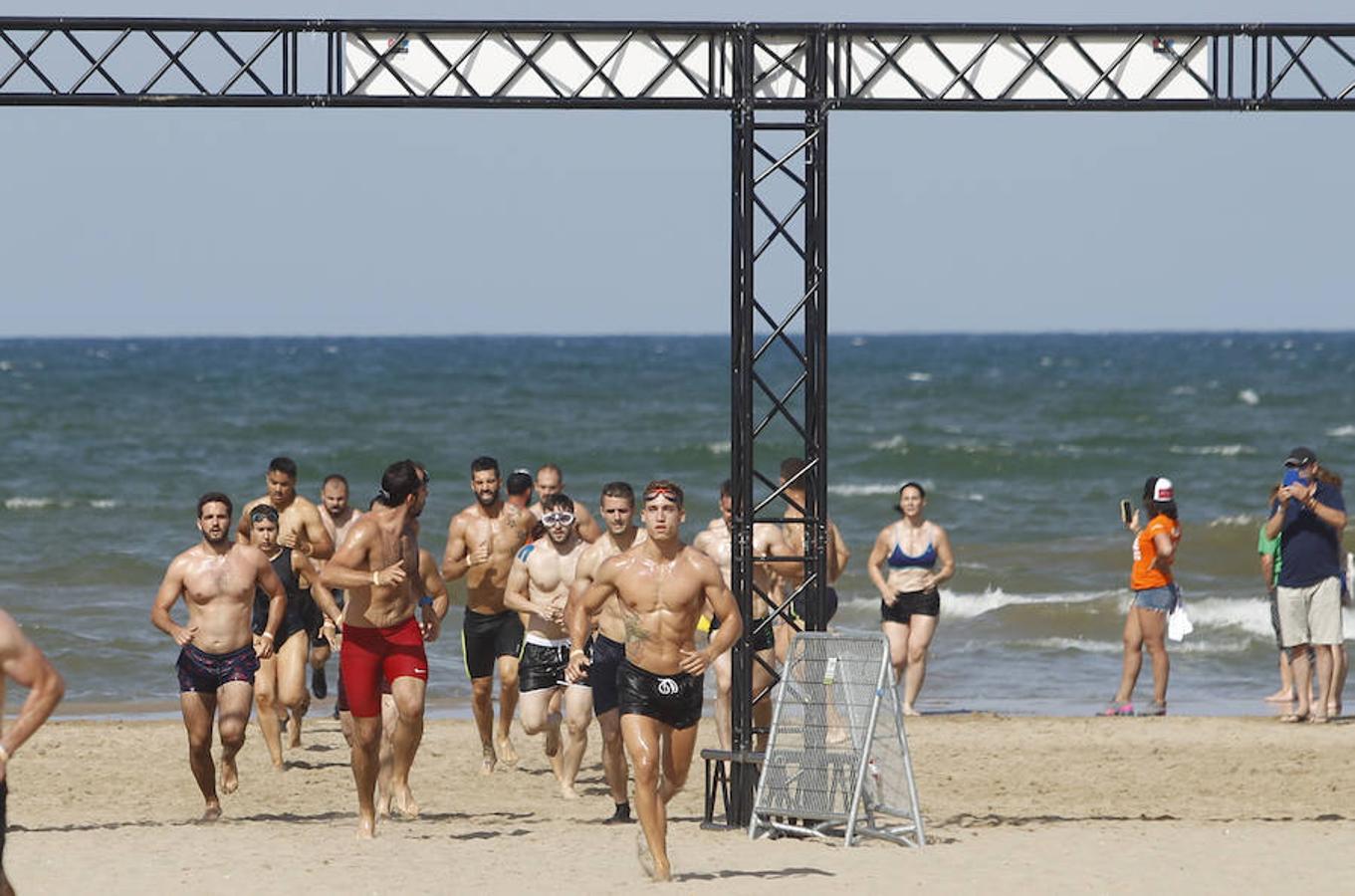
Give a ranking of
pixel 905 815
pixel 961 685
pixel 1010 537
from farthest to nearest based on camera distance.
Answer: pixel 1010 537 < pixel 961 685 < pixel 905 815

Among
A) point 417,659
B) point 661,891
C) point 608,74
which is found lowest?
point 661,891

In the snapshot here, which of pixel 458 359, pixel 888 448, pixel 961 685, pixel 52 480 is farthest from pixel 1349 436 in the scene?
pixel 458 359

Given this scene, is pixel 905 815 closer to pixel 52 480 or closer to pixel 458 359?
pixel 52 480

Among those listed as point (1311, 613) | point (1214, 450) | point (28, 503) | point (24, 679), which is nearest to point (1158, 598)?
point (1311, 613)

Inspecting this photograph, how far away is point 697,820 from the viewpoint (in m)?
11.7

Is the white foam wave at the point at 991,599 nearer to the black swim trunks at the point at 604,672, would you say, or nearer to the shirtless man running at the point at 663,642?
the black swim trunks at the point at 604,672

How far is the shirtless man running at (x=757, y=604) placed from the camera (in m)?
11.6

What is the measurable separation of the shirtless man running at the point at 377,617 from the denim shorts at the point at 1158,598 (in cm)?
694

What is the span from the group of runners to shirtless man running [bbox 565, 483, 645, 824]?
0.01 metres

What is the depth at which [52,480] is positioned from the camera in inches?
1554

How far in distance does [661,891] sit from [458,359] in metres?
96.6

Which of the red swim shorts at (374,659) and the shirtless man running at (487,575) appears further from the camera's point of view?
the shirtless man running at (487,575)

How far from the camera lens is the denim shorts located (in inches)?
617

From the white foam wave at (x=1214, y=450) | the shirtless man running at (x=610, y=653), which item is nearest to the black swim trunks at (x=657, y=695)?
the shirtless man running at (x=610, y=653)
